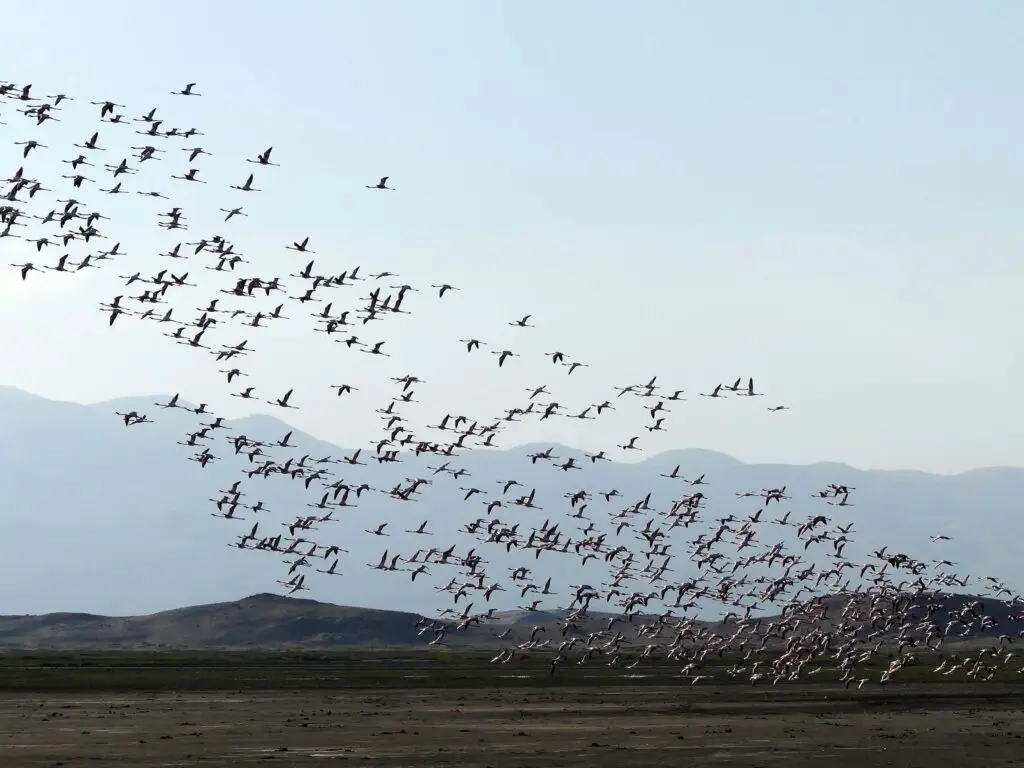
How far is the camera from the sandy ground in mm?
55312

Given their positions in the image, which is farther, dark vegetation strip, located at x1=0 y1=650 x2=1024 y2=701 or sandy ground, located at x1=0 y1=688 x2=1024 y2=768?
dark vegetation strip, located at x1=0 y1=650 x2=1024 y2=701

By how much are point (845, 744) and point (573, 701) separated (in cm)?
2361

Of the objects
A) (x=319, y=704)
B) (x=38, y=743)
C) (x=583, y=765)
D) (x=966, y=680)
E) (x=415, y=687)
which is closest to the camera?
(x=583, y=765)

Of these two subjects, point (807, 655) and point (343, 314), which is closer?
point (343, 314)

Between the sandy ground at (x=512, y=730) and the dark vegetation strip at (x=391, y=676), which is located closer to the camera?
the sandy ground at (x=512, y=730)

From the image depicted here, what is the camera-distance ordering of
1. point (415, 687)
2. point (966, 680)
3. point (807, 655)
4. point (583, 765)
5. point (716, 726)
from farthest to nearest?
point (966, 680), point (415, 687), point (807, 655), point (716, 726), point (583, 765)

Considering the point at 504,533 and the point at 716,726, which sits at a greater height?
the point at 504,533

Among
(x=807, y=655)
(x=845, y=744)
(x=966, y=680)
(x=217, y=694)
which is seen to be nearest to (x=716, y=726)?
(x=845, y=744)

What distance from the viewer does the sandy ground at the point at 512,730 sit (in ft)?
181

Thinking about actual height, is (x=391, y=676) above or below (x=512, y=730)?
above

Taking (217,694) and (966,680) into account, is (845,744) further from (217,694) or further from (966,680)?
(966,680)

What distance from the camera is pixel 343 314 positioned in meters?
81.1

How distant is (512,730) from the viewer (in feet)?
213

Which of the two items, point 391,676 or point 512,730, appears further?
point 391,676
